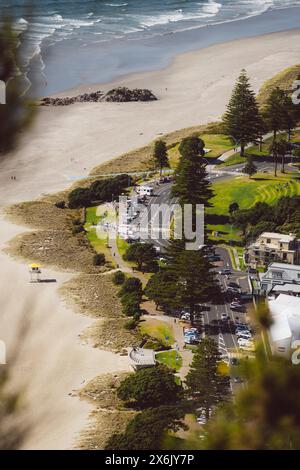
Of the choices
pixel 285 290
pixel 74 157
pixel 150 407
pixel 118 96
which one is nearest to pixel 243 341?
pixel 285 290

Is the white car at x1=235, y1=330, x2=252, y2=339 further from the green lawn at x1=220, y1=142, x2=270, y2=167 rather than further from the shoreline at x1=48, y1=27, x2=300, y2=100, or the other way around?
the shoreline at x1=48, y1=27, x2=300, y2=100

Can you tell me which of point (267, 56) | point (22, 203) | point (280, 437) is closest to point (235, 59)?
point (267, 56)

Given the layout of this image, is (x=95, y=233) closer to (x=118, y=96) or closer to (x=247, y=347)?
(x=247, y=347)

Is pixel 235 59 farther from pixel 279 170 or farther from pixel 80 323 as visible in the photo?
pixel 80 323

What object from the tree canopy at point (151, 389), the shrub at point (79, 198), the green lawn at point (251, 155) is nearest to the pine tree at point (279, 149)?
the green lawn at point (251, 155)

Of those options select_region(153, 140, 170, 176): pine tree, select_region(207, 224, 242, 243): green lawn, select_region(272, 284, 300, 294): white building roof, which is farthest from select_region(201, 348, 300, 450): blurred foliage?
select_region(153, 140, 170, 176): pine tree
